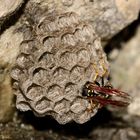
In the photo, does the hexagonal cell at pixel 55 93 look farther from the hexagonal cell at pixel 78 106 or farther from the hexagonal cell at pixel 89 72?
the hexagonal cell at pixel 89 72

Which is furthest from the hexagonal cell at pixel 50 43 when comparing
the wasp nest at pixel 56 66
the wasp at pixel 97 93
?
the wasp at pixel 97 93

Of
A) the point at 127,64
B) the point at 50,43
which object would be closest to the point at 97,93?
the point at 50,43

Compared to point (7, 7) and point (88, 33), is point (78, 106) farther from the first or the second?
point (7, 7)

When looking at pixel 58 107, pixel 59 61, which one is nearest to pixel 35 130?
pixel 58 107

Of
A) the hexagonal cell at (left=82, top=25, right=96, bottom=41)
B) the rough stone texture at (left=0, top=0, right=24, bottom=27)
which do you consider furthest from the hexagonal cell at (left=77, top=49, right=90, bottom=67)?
the rough stone texture at (left=0, top=0, right=24, bottom=27)

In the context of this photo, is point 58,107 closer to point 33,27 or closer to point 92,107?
point 92,107
